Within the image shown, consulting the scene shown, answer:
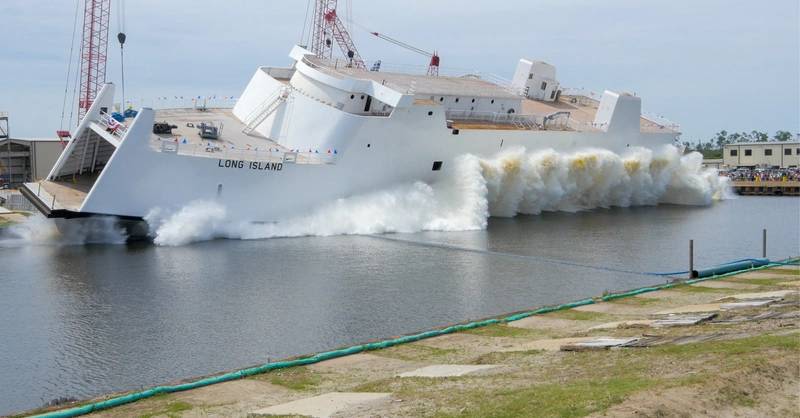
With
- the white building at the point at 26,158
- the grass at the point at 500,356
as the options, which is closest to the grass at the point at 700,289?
the grass at the point at 500,356

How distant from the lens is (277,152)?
3397 centimetres

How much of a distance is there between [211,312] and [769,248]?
21.1m

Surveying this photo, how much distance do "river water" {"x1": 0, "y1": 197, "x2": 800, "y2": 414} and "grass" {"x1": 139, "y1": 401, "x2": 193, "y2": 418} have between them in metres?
3.03

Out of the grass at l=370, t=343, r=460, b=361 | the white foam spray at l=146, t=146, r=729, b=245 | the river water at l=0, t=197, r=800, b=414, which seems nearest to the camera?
the grass at l=370, t=343, r=460, b=361

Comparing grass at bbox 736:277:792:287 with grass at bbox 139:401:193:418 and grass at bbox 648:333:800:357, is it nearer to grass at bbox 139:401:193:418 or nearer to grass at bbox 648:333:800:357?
grass at bbox 648:333:800:357

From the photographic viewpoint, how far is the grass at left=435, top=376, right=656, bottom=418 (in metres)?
8.55

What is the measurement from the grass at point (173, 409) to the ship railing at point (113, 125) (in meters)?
20.7

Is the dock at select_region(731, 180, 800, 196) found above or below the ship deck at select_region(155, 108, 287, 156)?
below

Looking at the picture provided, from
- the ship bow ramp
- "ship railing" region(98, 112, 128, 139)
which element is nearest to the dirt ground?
the ship bow ramp

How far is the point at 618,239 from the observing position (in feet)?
109

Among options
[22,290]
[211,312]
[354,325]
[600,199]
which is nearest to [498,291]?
[354,325]

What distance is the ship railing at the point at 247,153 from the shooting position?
29.9 meters

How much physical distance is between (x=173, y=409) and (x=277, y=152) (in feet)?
77.7

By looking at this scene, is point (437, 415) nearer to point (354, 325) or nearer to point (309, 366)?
point (309, 366)
